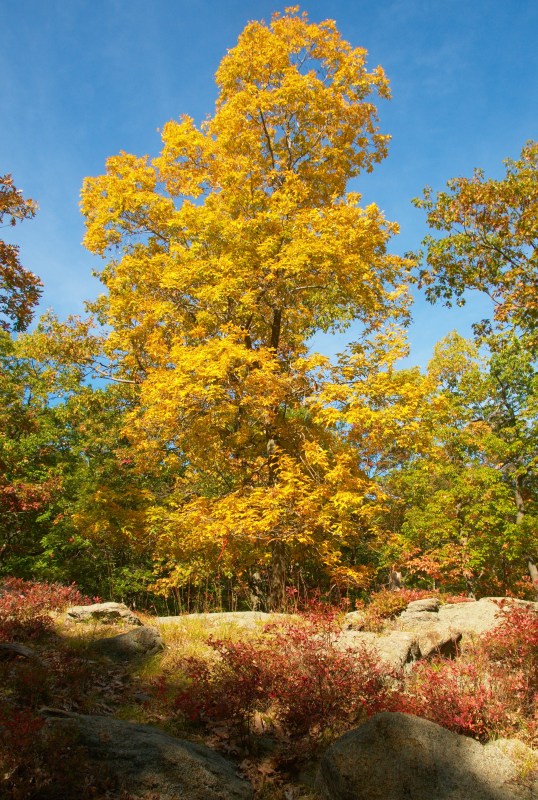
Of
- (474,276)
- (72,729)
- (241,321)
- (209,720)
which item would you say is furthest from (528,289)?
(72,729)

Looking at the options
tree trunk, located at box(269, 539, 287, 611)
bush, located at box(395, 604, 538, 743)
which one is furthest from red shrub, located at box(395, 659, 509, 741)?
tree trunk, located at box(269, 539, 287, 611)

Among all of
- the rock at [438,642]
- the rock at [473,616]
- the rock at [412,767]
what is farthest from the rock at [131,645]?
the rock at [473,616]

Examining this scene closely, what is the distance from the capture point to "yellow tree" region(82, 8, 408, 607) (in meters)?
9.43

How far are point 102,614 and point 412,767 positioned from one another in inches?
248

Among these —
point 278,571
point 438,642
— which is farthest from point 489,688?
point 278,571

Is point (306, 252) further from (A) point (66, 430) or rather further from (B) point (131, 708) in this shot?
(A) point (66, 430)

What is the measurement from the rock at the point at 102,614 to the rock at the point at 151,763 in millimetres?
4981

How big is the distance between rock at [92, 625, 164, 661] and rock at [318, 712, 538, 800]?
12.4 feet

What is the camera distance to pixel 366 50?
1177 centimetres

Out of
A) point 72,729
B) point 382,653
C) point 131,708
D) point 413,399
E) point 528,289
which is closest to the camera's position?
point 72,729

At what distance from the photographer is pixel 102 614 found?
329 inches

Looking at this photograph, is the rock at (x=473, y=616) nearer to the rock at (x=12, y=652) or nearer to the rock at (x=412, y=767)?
the rock at (x=412, y=767)

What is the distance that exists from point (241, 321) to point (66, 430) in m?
10.8

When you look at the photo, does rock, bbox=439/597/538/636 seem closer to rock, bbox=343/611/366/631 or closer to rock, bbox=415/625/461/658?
rock, bbox=415/625/461/658
